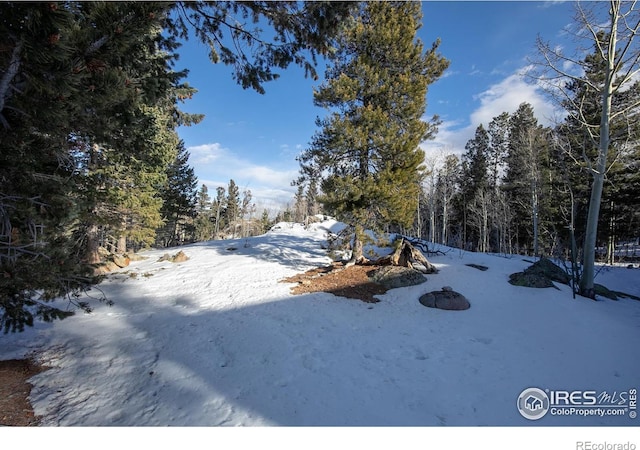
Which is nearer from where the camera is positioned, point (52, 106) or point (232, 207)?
point (52, 106)

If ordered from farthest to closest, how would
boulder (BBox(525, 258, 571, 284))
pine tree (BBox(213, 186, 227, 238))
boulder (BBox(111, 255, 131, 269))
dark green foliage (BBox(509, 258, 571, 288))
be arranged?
pine tree (BBox(213, 186, 227, 238)) → boulder (BBox(111, 255, 131, 269)) → boulder (BBox(525, 258, 571, 284)) → dark green foliage (BBox(509, 258, 571, 288))

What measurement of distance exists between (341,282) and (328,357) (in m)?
4.00

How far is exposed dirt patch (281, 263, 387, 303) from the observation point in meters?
7.37

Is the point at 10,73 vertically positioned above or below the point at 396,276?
above

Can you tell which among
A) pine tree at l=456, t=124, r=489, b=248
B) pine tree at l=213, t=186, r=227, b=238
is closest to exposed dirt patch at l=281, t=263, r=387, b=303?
pine tree at l=456, t=124, r=489, b=248

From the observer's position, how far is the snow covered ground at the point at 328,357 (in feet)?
9.74

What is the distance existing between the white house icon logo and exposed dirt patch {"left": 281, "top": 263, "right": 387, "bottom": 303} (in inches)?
147

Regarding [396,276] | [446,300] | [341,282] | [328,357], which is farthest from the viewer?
[341,282]

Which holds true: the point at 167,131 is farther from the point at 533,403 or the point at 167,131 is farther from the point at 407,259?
the point at 533,403

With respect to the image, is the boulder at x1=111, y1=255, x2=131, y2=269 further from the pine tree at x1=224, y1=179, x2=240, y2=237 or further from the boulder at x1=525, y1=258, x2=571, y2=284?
the pine tree at x1=224, y1=179, x2=240, y2=237

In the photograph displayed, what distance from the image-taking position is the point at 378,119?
8.09m

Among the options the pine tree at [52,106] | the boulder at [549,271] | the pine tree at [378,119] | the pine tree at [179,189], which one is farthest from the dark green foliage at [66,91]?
the pine tree at [179,189]

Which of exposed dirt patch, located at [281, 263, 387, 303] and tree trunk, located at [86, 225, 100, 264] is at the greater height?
tree trunk, located at [86, 225, 100, 264]

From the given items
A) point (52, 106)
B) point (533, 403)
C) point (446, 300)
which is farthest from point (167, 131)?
point (533, 403)
